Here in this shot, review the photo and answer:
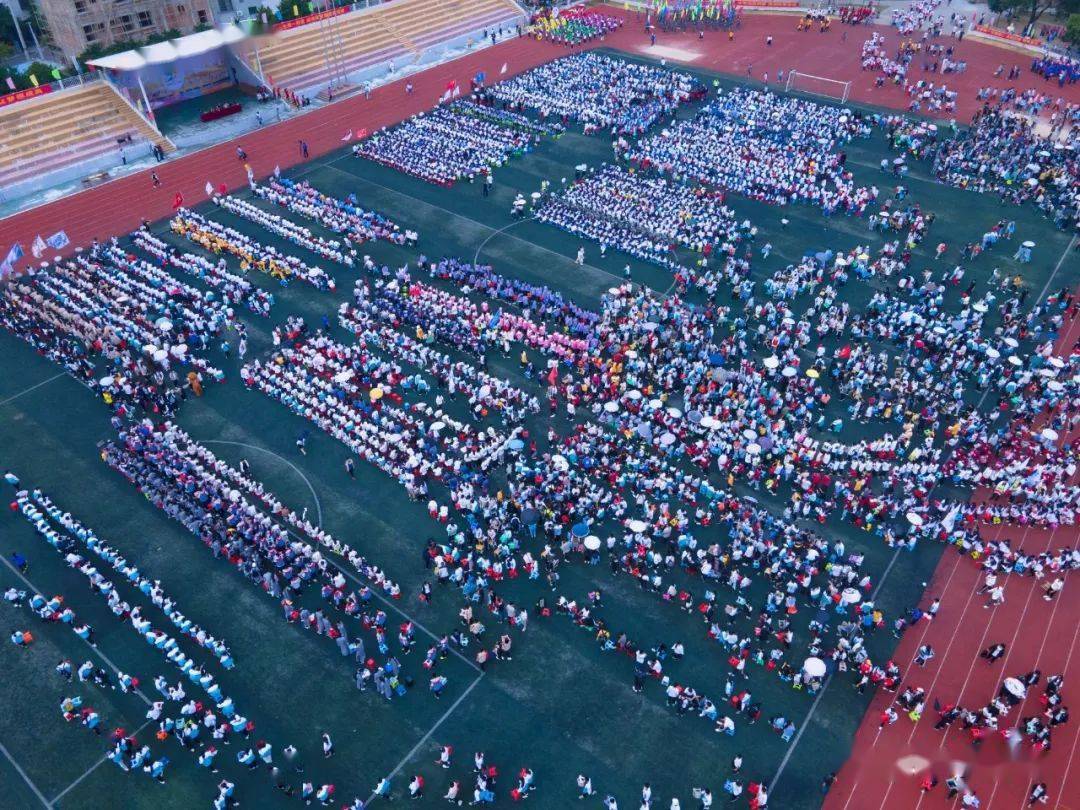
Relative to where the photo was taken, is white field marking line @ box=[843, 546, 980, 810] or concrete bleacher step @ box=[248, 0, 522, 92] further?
concrete bleacher step @ box=[248, 0, 522, 92]

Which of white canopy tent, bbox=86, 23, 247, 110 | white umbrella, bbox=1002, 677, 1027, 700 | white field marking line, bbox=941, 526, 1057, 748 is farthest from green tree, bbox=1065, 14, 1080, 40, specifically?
white canopy tent, bbox=86, 23, 247, 110

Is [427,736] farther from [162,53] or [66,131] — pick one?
[162,53]

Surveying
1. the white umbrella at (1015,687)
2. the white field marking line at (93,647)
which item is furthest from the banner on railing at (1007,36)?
the white field marking line at (93,647)

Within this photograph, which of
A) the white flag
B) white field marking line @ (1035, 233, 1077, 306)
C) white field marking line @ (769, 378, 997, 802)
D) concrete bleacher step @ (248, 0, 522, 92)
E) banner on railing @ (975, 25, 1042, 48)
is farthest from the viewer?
banner on railing @ (975, 25, 1042, 48)

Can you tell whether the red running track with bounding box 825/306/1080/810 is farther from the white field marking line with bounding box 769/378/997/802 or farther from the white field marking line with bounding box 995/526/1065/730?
the white field marking line with bounding box 769/378/997/802

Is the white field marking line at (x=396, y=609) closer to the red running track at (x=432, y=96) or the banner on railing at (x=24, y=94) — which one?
the red running track at (x=432, y=96)

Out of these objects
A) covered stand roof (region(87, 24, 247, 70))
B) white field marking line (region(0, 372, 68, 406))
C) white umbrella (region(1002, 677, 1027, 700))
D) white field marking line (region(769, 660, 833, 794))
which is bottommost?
white field marking line (region(769, 660, 833, 794))

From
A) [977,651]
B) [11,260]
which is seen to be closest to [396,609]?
[977,651]
